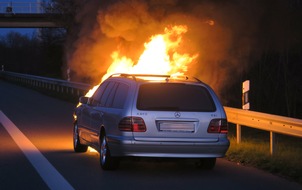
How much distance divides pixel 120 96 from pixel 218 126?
5.31 ft

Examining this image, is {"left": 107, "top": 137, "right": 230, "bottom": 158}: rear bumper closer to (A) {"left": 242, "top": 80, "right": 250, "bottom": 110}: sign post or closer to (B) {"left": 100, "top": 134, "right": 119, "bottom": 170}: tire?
(B) {"left": 100, "top": 134, "right": 119, "bottom": 170}: tire

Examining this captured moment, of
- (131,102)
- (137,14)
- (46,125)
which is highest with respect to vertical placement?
(137,14)

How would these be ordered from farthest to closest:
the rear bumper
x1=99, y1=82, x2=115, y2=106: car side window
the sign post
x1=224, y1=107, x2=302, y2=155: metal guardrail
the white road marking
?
the sign post
x1=99, y1=82, x2=115, y2=106: car side window
x1=224, y1=107, x2=302, y2=155: metal guardrail
the rear bumper
the white road marking

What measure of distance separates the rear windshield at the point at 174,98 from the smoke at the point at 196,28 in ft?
23.9

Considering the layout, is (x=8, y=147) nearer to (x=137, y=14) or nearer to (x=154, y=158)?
(x=154, y=158)

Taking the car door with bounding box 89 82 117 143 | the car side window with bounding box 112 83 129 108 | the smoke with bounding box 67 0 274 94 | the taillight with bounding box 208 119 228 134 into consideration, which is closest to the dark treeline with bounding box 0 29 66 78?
the smoke with bounding box 67 0 274 94

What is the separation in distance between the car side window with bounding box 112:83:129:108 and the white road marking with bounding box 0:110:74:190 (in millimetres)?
1392

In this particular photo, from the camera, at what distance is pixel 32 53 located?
85.7 metres

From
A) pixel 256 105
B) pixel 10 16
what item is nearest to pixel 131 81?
pixel 256 105

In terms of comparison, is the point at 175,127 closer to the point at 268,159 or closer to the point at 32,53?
the point at 268,159

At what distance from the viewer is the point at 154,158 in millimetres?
9336

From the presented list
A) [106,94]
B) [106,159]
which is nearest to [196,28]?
[106,94]

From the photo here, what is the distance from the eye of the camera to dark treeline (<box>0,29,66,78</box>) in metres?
60.0

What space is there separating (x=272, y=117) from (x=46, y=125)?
25.8 feet
